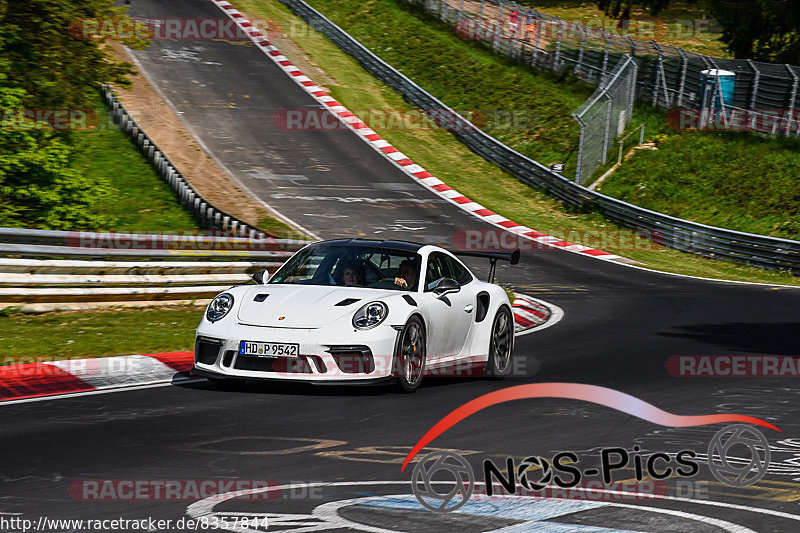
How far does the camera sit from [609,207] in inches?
1192

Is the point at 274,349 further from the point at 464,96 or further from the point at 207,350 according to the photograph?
the point at 464,96

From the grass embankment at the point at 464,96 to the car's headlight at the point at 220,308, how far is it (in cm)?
1826

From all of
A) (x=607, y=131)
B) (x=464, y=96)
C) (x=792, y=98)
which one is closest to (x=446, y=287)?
(x=607, y=131)

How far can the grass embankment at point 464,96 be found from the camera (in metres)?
29.7

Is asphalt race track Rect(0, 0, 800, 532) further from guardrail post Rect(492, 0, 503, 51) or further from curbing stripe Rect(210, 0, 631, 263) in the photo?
guardrail post Rect(492, 0, 503, 51)

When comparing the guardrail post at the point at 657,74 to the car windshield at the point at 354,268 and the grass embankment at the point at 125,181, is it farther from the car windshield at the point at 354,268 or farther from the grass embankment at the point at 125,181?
the car windshield at the point at 354,268

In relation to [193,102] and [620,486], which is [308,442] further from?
[193,102]

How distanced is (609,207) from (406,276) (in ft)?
70.8

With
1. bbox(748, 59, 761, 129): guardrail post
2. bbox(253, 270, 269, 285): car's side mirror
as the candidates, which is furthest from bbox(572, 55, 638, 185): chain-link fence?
bbox(253, 270, 269, 285): car's side mirror

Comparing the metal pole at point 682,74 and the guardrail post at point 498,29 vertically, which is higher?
the guardrail post at point 498,29

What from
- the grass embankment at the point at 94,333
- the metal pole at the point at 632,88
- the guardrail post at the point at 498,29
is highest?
the guardrail post at the point at 498,29

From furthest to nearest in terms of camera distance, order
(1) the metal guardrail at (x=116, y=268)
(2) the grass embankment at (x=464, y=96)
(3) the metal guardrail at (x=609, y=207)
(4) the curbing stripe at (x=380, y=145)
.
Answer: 1. (2) the grass embankment at (x=464, y=96)
2. (4) the curbing stripe at (x=380, y=145)
3. (3) the metal guardrail at (x=609, y=207)
4. (1) the metal guardrail at (x=116, y=268)

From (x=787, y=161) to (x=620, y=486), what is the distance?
27.9m

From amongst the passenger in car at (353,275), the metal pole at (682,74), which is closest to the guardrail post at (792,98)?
the metal pole at (682,74)
